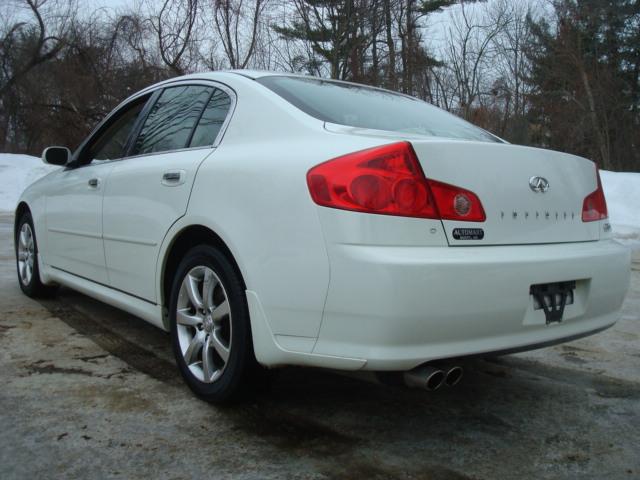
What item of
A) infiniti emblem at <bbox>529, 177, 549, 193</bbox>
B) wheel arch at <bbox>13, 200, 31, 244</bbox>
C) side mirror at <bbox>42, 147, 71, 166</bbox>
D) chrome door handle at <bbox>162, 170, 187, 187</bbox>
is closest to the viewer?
infiniti emblem at <bbox>529, 177, 549, 193</bbox>

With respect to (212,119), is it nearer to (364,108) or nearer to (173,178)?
(173,178)

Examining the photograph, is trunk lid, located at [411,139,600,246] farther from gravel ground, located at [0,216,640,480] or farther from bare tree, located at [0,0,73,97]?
bare tree, located at [0,0,73,97]

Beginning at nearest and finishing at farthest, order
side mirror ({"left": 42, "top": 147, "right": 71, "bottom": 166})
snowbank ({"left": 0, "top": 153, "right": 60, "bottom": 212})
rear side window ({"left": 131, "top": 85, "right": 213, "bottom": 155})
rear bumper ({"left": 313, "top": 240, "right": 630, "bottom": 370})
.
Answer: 1. rear bumper ({"left": 313, "top": 240, "right": 630, "bottom": 370})
2. rear side window ({"left": 131, "top": 85, "right": 213, "bottom": 155})
3. side mirror ({"left": 42, "top": 147, "right": 71, "bottom": 166})
4. snowbank ({"left": 0, "top": 153, "right": 60, "bottom": 212})

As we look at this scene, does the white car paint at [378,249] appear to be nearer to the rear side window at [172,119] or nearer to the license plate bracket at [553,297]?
the license plate bracket at [553,297]

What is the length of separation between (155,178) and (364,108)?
1057 mm

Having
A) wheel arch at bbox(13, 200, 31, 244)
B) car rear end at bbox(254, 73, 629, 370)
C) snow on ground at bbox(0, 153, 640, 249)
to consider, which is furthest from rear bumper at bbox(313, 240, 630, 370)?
snow on ground at bbox(0, 153, 640, 249)

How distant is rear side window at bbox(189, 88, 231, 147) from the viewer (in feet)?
9.11

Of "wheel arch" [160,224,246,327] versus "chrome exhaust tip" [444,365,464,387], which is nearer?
"chrome exhaust tip" [444,365,464,387]

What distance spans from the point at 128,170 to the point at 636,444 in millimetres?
2649

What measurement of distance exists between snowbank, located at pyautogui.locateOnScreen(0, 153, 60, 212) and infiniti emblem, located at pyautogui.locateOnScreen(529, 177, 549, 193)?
15.4m

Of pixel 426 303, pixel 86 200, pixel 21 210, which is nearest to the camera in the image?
pixel 426 303

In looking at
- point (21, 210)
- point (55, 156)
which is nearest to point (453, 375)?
point (55, 156)

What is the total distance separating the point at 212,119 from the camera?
2850 millimetres

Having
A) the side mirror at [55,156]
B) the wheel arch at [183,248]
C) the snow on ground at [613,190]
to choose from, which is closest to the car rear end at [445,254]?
the wheel arch at [183,248]
